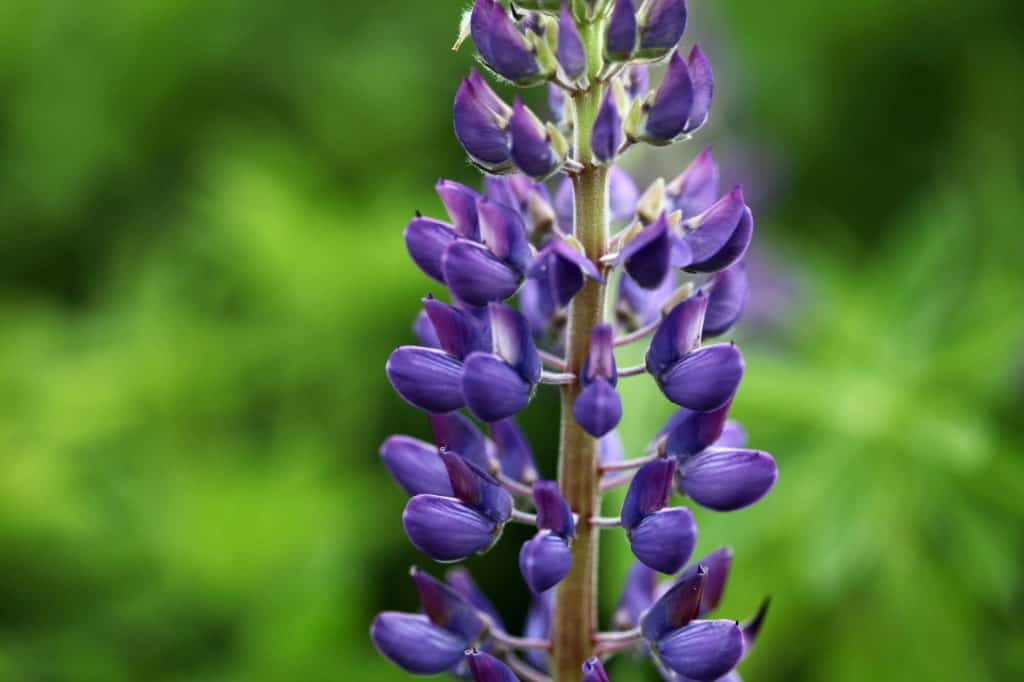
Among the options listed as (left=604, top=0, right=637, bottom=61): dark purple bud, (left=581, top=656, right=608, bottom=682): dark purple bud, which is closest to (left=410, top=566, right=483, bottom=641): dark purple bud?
(left=581, top=656, right=608, bottom=682): dark purple bud

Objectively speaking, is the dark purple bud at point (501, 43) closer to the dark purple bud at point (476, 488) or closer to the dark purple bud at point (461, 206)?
the dark purple bud at point (461, 206)

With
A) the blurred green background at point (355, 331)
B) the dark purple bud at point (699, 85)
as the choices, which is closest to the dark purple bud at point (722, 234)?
the dark purple bud at point (699, 85)

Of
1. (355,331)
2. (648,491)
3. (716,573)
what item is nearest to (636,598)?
(716,573)

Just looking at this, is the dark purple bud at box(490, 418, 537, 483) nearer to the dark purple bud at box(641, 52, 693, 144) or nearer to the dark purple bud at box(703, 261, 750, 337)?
the dark purple bud at box(703, 261, 750, 337)

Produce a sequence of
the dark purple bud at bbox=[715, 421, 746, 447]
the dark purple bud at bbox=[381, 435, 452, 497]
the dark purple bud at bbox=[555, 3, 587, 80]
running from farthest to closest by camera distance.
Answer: the dark purple bud at bbox=[715, 421, 746, 447] → the dark purple bud at bbox=[381, 435, 452, 497] → the dark purple bud at bbox=[555, 3, 587, 80]

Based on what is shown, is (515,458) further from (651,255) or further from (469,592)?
(651,255)

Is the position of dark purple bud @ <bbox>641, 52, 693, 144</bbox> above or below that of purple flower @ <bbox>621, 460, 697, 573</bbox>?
above
